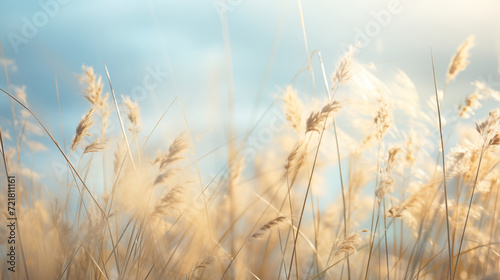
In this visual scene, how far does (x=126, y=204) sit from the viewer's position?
171cm

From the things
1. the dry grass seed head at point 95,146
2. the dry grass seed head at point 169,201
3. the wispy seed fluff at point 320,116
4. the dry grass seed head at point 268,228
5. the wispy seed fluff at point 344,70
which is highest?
the wispy seed fluff at point 344,70

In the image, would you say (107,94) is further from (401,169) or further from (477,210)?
(477,210)

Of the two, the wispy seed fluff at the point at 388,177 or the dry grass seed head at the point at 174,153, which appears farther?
the wispy seed fluff at the point at 388,177

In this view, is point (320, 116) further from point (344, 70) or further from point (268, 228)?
point (268, 228)

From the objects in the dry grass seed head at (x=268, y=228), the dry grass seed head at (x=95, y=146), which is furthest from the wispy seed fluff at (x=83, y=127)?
the dry grass seed head at (x=268, y=228)

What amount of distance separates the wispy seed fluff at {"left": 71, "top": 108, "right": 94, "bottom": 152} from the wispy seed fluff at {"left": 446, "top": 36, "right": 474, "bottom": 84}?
1866mm

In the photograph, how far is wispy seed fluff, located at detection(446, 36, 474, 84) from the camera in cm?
220

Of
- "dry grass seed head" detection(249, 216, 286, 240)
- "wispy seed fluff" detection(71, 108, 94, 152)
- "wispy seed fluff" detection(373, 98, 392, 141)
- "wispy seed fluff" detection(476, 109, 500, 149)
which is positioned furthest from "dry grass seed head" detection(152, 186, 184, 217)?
"wispy seed fluff" detection(476, 109, 500, 149)

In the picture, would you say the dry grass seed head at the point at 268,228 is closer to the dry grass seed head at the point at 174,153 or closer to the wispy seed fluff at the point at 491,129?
the dry grass seed head at the point at 174,153

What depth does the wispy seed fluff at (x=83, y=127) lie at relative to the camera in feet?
5.29

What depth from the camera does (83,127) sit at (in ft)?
5.30

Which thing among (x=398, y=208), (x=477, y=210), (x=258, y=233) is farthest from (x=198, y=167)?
(x=477, y=210)

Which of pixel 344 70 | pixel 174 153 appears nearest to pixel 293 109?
pixel 344 70

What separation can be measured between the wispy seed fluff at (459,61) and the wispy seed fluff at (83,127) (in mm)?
1866
